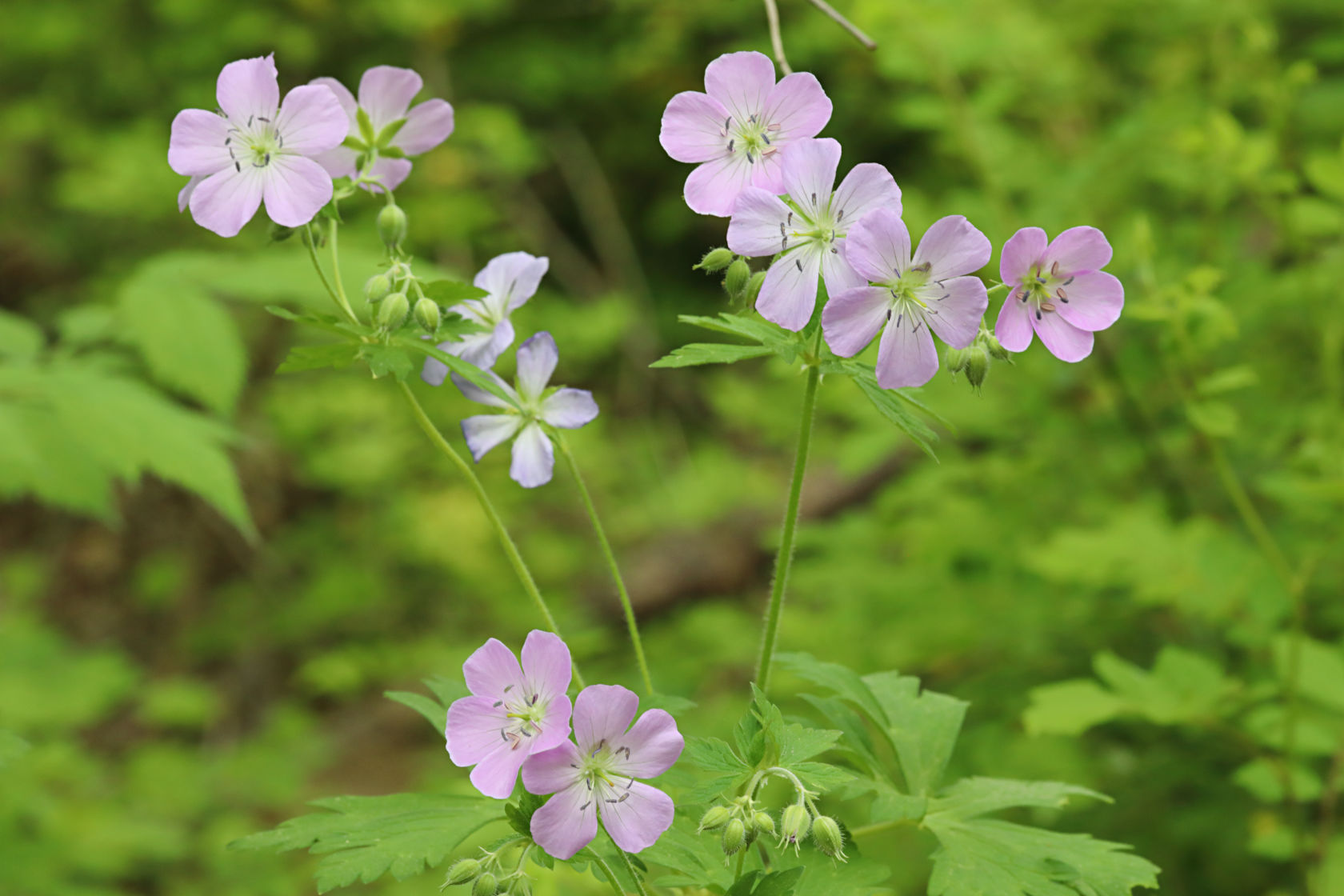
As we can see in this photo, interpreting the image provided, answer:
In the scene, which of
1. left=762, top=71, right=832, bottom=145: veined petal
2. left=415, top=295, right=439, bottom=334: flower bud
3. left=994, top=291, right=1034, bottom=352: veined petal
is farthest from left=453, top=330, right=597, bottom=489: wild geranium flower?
left=994, top=291, right=1034, bottom=352: veined petal

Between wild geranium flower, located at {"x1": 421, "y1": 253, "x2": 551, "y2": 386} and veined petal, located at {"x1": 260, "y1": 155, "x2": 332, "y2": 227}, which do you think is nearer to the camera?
veined petal, located at {"x1": 260, "y1": 155, "x2": 332, "y2": 227}

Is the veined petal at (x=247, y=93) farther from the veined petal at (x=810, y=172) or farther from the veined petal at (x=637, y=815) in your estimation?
the veined petal at (x=637, y=815)

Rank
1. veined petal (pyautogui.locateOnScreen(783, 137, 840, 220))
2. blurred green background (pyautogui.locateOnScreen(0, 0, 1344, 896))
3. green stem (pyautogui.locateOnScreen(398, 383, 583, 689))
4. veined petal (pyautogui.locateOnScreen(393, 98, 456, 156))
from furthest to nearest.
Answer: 1. blurred green background (pyautogui.locateOnScreen(0, 0, 1344, 896))
2. veined petal (pyautogui.locateOnScreen(393, 98, 456, 156))
3. green stem (pyautogui.locateOnScreen(398, 383, 583, 689))
4. veined petal (pyautogui.locateOnScreen(783, 137, 840, 220))

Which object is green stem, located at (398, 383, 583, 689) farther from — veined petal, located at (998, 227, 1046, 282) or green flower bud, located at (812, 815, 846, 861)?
veined petal, located at (998, 227, 1046, 282)

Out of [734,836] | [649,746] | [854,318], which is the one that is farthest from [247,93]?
[734,836]

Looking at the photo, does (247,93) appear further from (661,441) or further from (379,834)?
(661,441)

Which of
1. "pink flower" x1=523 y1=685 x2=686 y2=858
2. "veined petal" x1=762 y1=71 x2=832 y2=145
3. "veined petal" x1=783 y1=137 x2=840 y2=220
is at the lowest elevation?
"pink flower" x1=523 y1=685 x2=686 y2=858
